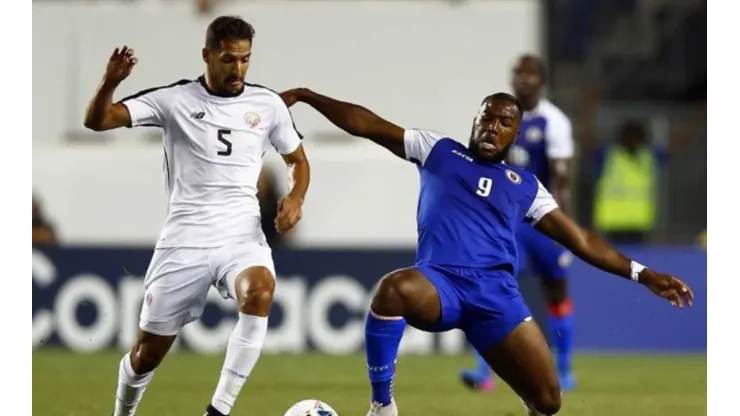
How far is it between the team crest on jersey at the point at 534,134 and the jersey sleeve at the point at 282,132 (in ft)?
11.4

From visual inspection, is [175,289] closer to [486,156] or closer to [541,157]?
[486,156]

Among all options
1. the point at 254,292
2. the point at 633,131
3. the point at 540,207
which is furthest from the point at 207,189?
the point at 633,131

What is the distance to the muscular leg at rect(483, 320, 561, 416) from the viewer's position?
8.19 meters

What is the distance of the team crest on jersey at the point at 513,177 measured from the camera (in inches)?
332

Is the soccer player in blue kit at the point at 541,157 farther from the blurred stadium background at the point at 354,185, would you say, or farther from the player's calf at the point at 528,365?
the player's calf at the point at 528,365

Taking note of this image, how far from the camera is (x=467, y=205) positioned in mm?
8359

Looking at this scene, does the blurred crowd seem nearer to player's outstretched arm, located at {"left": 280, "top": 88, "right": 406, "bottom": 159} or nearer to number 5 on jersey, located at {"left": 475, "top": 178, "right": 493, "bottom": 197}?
player's outstretched arm, located at {"left": 280, "top": 88, "right": 406, "bottom": 159}

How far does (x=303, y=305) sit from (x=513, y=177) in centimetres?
606

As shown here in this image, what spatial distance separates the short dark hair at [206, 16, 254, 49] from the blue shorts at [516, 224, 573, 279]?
3.92m

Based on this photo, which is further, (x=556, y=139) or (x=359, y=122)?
(x=556, y=139)

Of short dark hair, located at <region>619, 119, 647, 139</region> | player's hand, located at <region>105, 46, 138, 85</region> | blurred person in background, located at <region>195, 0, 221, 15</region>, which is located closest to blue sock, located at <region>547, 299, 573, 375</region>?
short dark hair, located at <region>619, 119, 647, 139</region>
